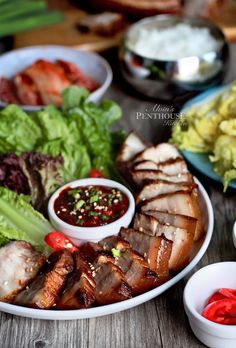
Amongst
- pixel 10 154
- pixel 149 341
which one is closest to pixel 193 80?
pixel 10 154

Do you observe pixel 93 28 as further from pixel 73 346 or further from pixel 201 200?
pixel 73 346

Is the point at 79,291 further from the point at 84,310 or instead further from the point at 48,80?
the point at 48,80

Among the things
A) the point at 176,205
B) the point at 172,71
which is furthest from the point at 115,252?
the point at 172,71

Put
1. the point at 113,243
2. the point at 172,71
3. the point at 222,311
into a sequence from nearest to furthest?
the point at 222,311 < the point at 113,243 < the point at 172,71

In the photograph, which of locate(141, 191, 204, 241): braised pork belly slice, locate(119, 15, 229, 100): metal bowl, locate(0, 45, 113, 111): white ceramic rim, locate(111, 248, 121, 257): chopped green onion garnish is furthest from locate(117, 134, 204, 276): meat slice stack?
locate(119, 15, 229, 100): metal bowl

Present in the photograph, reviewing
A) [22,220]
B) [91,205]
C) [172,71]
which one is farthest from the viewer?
[172,71]

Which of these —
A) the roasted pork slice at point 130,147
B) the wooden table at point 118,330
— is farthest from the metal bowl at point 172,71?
the wooden table at point 118,330
